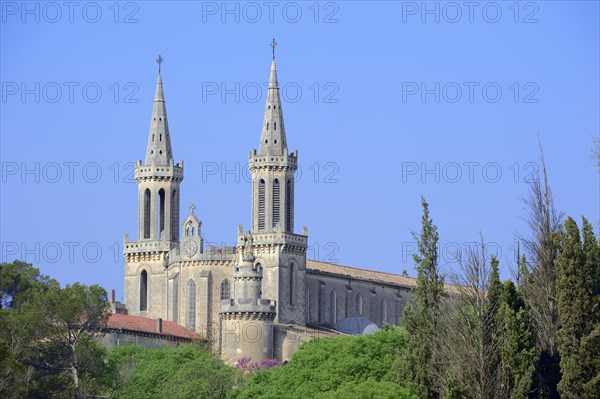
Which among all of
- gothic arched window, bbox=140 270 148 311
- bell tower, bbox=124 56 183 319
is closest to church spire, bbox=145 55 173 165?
bell tower, bbox=124 56 183 319

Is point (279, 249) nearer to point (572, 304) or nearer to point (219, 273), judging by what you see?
point (219, 273)

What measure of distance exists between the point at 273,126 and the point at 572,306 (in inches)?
2259

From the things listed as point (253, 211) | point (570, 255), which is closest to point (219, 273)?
point (253, 211)

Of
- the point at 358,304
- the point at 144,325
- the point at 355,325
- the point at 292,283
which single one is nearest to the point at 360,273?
the point at 358,304

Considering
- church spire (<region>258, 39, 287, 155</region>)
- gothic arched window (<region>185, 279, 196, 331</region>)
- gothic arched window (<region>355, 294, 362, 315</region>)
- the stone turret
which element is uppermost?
church spire (<region>258, 39, 287, 155</region>)

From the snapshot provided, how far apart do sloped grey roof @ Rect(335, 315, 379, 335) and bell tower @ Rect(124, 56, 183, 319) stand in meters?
12.0

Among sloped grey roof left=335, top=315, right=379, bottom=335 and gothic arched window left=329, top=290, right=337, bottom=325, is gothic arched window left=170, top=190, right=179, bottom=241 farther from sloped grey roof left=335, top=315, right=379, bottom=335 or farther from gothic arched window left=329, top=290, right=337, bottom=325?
sloped grey roof left=335, top=315, right=379, bottom=335

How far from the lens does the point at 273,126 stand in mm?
129875

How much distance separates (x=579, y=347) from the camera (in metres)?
73.6

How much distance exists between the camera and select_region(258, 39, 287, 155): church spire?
424 ft

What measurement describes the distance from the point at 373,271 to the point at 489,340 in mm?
71456

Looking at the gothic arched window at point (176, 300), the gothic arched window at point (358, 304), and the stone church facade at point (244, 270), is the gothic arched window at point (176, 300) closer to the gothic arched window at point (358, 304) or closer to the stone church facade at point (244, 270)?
the stone church facade at point (244, 270)

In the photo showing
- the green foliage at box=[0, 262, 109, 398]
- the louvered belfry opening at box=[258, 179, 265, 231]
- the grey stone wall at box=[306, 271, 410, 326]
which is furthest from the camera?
the grey stone wall at box=[306, 271, 410, 326]

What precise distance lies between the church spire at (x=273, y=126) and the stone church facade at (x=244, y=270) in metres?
0.06
